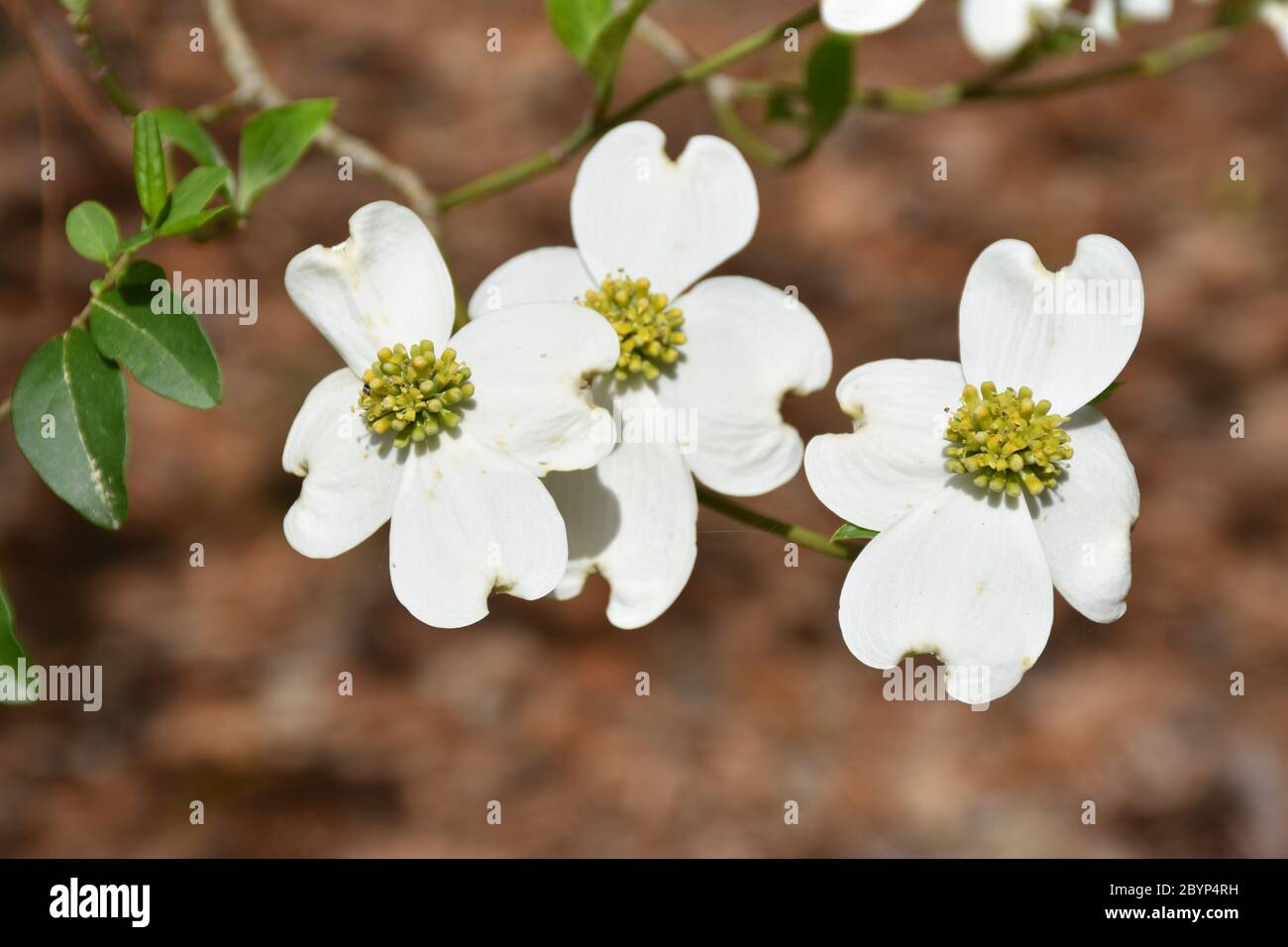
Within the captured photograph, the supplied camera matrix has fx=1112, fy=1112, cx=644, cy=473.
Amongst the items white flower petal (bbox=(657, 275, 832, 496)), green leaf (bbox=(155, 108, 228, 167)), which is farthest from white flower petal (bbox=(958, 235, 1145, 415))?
green leaf (bbox=(155, 108, 228, 167))

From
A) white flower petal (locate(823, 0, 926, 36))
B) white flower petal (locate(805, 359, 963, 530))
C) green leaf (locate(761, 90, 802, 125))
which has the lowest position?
white flower petal (locate(805, 359, 963, 530))

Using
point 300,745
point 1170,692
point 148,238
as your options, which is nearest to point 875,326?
point 1170,692

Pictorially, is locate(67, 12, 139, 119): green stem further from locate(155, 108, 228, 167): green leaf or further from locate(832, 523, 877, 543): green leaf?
locate(832, 523, 877, 543): green leaf

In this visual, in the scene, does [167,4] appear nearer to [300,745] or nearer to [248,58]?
[248,58]

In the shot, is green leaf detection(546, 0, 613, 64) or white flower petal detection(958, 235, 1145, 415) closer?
white flower petal detection(958, 235, 1145, 415)

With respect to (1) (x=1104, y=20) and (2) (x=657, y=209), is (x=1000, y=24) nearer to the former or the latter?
(1) (x=1104, y=20)

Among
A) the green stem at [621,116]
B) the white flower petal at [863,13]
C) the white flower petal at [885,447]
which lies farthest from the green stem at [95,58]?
the white flower petal at [885,447]

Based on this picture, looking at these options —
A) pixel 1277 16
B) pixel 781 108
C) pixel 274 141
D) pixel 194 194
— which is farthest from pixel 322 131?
pixel 1277 16

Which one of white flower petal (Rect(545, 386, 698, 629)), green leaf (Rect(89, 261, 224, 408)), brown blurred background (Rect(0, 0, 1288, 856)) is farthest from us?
brown blurred background (Rect(0, 0, 1288, 856))
